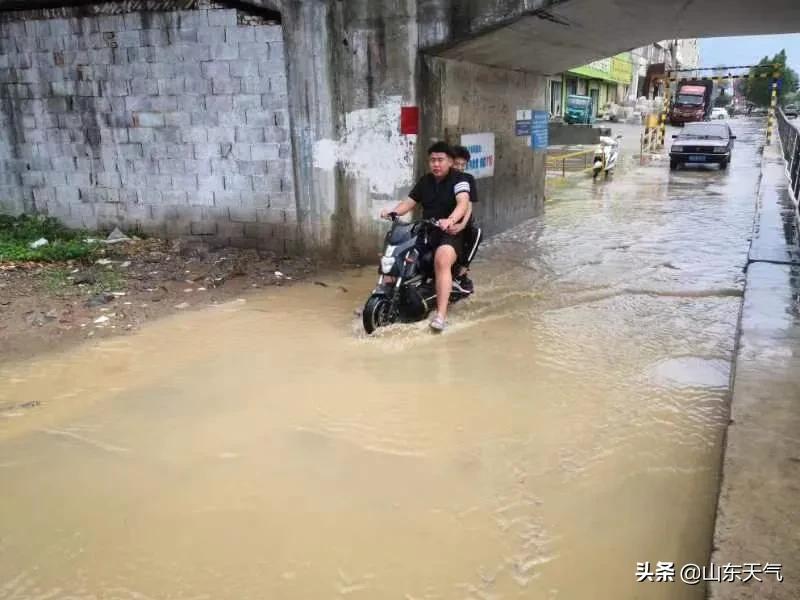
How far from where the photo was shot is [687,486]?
3.31 meters

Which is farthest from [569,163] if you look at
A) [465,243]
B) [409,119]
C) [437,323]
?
[437,323]

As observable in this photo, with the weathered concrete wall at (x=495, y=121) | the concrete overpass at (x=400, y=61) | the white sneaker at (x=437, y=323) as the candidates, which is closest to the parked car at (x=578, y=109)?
the weathered concrete wall at (x=495, y=121)

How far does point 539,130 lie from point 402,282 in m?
6.32

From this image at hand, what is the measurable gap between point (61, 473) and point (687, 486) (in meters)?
3.32

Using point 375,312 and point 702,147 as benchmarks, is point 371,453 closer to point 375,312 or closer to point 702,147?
point 375,312

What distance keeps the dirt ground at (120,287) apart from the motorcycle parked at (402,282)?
1.99m

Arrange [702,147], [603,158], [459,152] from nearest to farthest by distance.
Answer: [459,152], [603,158], [702,147]

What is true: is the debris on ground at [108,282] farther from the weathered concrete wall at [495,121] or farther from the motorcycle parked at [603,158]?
the motorcycle parked at [603,158]

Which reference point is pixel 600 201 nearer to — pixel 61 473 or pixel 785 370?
pixel 785 370

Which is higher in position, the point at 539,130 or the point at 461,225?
the point at 539,130

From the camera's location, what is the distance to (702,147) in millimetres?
18656

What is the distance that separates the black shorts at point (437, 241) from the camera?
5.78m

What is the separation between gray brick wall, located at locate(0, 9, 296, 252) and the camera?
779 centimetres

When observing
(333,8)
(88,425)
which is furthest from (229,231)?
(88,425)
